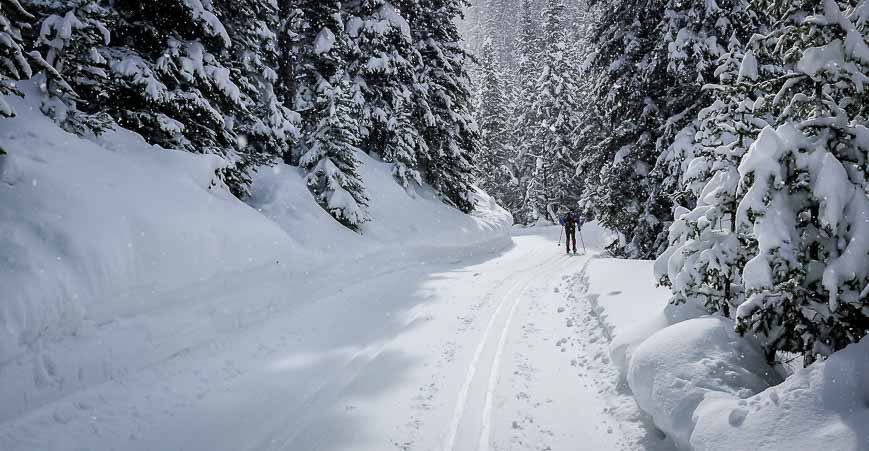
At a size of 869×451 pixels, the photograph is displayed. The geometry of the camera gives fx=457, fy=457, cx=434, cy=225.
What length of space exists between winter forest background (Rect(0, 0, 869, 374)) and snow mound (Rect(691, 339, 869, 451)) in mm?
625

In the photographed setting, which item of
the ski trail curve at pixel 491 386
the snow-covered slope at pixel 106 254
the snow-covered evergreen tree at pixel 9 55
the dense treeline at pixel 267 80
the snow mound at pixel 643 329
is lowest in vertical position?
the ski trail curve at pixel 491 386

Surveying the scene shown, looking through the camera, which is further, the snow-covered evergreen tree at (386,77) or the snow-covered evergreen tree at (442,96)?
the snow-covered evergreen tree at (442,96)

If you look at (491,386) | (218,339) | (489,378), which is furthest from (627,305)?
(218,339)

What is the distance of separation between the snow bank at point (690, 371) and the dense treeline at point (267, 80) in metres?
8.43

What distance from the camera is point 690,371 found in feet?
15.8

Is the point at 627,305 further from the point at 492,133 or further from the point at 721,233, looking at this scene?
the point at 492,133

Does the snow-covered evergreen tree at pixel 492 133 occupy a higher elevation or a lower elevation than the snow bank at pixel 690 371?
higher

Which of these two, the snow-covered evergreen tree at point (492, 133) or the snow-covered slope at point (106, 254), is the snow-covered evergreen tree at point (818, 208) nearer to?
the snow-covered slope at point (106, 254)

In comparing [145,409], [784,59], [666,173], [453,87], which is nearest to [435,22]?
[453,87]

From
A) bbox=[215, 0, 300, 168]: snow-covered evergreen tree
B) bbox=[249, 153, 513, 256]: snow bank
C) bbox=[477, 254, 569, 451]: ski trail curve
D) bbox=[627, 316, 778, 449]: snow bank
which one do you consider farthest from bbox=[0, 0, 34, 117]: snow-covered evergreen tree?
bbox=[627, 316, 778, 449]: snow bank

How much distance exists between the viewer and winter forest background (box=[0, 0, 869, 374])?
14.1ft

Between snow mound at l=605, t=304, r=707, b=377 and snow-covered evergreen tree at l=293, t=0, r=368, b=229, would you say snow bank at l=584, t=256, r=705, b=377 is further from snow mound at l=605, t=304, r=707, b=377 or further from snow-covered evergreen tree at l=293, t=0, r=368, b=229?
snow-covered evergreen tree at l=293, t=0, r=368, b=229

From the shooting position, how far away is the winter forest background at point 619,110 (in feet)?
14.1

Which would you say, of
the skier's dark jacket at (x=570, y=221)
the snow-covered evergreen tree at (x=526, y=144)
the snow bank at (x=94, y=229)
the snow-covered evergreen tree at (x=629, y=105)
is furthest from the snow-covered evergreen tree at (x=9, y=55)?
the snow-covered evergreen tree at (x=526, y=144)
